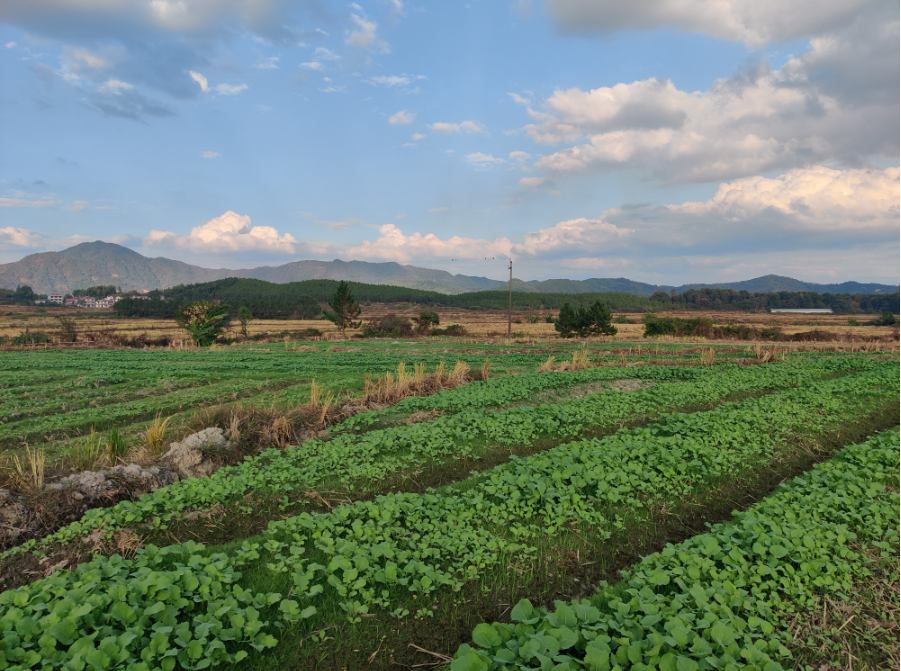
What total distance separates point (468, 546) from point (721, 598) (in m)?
2.82

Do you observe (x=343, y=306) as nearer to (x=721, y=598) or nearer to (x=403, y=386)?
(x=403, y=386)

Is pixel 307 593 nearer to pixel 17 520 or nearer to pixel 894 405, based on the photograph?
pixel 17 520

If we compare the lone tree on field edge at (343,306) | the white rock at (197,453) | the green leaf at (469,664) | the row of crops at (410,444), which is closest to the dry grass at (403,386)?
the row of crops at (410,444)

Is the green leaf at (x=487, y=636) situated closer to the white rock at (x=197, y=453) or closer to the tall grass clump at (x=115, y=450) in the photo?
the white rock at (x=197, y=453)

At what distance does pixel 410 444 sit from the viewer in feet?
33.5

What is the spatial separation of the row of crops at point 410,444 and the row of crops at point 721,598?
4.95m

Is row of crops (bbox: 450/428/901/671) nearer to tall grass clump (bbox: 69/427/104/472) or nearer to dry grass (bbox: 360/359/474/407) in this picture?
tall grass clump (bbox: 69/427/104/472)

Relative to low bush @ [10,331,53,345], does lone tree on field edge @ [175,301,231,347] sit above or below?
above

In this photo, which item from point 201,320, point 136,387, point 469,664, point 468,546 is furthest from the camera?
point 201,320

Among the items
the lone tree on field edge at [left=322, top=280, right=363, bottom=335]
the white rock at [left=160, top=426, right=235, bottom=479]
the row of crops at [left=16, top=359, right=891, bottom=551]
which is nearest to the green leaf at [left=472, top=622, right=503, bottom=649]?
the row of crops at [left=16, top=359, right=891, bottom=551]

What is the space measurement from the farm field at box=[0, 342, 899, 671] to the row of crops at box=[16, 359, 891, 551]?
2.7 inches

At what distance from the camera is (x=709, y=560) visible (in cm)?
510

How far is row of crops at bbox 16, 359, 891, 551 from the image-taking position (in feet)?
23.2

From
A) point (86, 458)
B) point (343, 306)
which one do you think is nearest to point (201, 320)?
point (343, 306)
